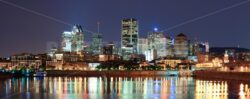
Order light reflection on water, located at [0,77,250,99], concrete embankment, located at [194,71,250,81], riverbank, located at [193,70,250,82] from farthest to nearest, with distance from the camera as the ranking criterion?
Answer: concrete embankment, located at [194,71,250,81] < riverbank, located at [193,70,250,82] < light reflection on water, located at [0,77,250,99]

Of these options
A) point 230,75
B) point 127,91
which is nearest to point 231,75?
point 230,75

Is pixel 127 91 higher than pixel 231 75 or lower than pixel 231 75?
lower

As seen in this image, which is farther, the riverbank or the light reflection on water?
the riverbank

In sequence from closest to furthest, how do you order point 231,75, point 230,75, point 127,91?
1. point 127,91
2. point 231,75
3. point 230,75

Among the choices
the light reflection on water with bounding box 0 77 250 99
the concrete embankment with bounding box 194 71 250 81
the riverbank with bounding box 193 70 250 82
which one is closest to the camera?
the light reflection on water with bounding box 0 77 250 99

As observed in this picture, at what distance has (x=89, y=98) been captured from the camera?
50.1 m

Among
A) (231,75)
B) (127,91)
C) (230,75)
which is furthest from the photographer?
(230,75)

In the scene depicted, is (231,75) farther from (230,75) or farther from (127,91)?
(127,91)

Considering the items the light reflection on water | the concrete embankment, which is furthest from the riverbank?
the light reflection on water

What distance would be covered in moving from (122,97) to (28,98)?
789 centimetres

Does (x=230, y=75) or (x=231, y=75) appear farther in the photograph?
(x=230, y=75)

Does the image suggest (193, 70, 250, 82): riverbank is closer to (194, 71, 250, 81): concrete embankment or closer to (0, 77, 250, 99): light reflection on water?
(194, 71, 250, 81): concrete embankment

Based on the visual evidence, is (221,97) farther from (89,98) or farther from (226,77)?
(226,77)

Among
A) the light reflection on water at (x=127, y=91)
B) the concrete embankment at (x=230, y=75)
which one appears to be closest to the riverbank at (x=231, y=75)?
the concrete embankment at (x=230, y=75)
